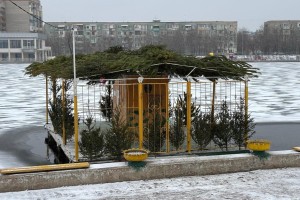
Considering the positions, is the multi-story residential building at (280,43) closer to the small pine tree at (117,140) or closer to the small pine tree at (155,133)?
the small pine tree at (155,133)

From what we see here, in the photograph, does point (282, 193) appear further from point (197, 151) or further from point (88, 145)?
point (88, 145)

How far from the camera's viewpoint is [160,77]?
10.6 m

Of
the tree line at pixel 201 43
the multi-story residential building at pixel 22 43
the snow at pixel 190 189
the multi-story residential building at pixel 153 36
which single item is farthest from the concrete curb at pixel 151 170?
the tree line at pixel 201 43

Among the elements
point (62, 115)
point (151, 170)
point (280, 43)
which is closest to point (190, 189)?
point (151, 170)

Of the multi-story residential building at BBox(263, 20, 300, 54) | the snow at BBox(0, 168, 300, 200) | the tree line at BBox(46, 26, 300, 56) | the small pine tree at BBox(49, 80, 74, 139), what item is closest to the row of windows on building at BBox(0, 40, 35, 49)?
the tree line at BBox(46, 26, 300, 56)

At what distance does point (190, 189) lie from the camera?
7.84m

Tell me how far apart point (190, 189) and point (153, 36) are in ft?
419

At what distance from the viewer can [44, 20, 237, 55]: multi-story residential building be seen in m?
117

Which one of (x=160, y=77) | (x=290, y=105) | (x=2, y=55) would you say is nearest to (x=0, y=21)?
(x=2, y=55)

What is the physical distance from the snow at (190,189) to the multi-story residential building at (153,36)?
88.6 meters

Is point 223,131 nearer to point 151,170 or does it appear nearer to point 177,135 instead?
point 177,135

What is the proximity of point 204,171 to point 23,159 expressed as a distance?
4913mm

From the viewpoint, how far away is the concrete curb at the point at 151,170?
7785 millimetres

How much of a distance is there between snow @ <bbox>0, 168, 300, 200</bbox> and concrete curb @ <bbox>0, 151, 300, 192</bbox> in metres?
0.12
